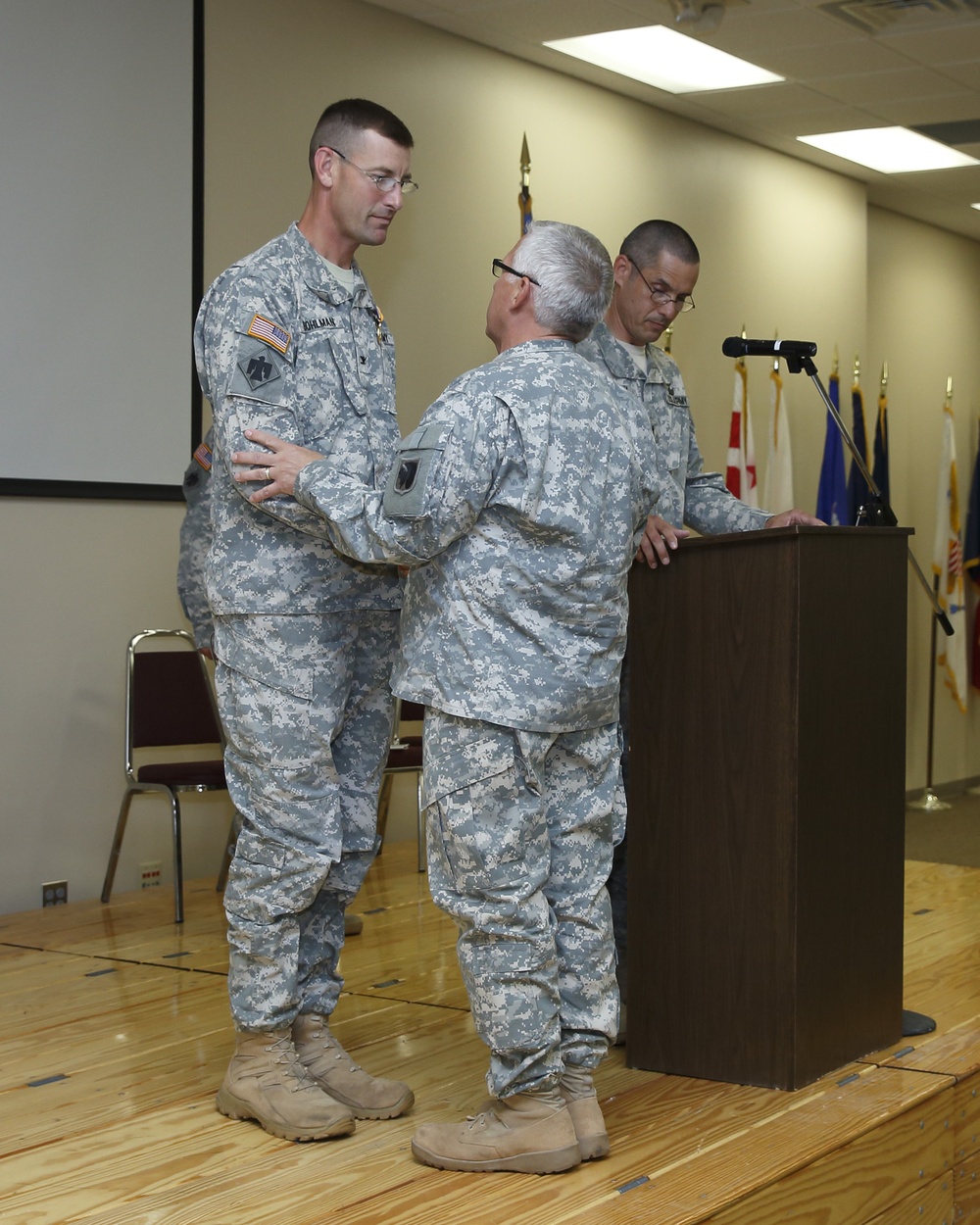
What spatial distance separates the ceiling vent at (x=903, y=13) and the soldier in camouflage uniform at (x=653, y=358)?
2.79m

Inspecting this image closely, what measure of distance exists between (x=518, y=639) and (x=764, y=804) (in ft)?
2.35

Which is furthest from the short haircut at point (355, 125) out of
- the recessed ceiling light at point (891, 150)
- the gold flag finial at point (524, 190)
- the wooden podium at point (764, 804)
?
the recessed ceiling light at point (891, 150)

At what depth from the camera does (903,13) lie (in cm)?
564

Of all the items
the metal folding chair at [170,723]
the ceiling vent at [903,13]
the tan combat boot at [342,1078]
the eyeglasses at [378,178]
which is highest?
the ceiling vent at [903,13]

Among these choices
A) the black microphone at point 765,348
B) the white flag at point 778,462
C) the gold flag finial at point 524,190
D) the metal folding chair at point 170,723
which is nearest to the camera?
the black microphone at point 765,348

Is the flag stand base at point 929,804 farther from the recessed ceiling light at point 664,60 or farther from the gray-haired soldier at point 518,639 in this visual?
the gray-haired soldier at point 518,639

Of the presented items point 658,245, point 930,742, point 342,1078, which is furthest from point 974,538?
point 342,1078

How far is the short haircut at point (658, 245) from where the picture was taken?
328 cm

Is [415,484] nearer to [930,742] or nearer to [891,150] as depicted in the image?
[891,150]

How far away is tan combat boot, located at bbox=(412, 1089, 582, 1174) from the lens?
2.34m

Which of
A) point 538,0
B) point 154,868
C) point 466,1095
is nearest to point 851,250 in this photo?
point 538,0

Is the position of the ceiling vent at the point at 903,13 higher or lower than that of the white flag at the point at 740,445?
higher

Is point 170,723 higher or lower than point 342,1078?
higher

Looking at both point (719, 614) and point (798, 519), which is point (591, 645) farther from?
point (798, 519)
